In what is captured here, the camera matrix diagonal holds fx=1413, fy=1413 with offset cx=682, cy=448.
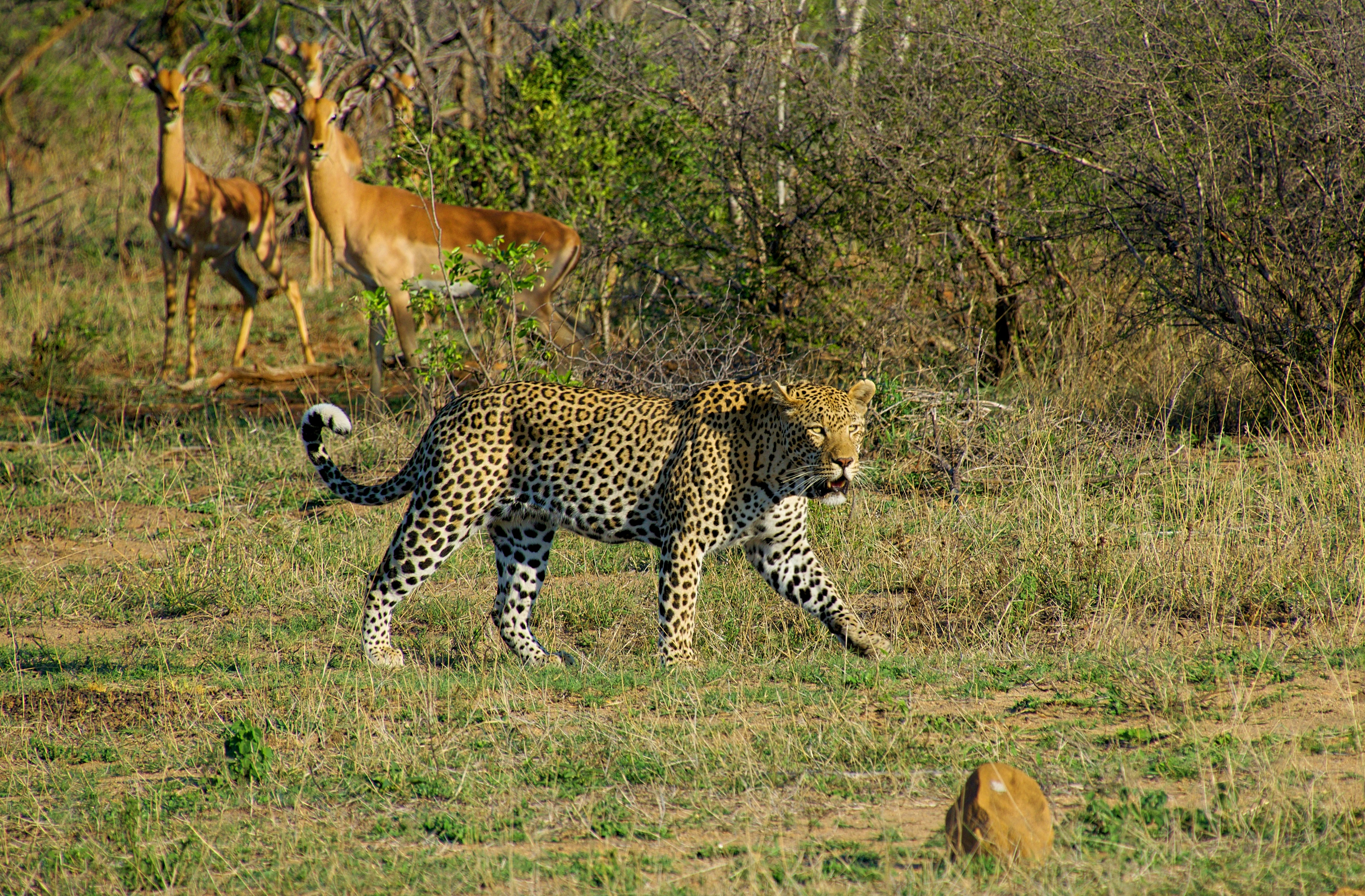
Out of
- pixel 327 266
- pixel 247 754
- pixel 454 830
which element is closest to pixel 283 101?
pixel 327 266

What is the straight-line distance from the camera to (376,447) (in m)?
10.6

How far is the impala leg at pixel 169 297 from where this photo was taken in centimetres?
1423

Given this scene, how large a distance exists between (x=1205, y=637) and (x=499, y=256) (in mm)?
5338

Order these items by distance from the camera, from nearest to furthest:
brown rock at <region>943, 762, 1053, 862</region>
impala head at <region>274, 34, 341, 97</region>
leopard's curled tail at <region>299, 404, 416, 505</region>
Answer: brown rock at <region>943, 762, 1053, 862</region> → leopard's curled tail at <region>299, 404, 416, 505</region> → impala head at <region>274, 34, 341, 97</region>

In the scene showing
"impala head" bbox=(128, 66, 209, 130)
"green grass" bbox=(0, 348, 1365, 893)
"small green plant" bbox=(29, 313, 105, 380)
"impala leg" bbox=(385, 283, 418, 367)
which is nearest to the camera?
"green grass" bbox=(0, 348, 1365, 893)

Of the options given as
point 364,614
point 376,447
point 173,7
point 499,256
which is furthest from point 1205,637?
point 173,7

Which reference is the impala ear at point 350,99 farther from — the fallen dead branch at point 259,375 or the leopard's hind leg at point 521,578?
the leopard's hind leg at point 521,578

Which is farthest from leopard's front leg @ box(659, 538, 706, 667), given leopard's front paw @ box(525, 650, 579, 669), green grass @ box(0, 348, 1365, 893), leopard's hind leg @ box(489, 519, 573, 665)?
leopard's hind leg @ box(489, 519, 573, 665)

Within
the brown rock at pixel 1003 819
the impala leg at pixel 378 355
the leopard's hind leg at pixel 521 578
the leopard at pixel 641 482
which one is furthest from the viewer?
the impala leg at pixel 378 355

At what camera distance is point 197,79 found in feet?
49.1

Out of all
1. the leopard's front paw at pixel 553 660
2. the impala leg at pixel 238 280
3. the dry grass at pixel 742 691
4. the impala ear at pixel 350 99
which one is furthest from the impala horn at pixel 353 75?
the leopard's front paw at pixel 553 660

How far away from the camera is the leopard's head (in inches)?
251

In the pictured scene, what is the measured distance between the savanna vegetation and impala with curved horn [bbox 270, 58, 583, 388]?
0.39m

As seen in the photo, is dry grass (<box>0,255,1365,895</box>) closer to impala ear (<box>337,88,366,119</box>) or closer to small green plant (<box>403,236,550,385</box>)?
small green plant (<box>403,236,550,385</box>)
